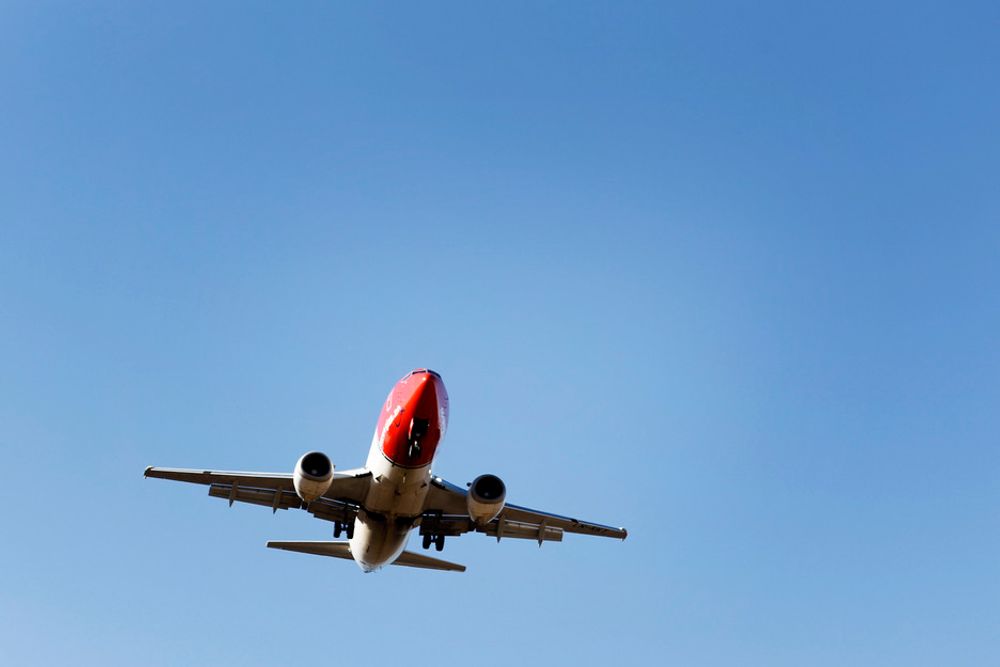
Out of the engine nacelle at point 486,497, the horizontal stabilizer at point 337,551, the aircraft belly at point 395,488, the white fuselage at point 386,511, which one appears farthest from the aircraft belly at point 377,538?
the engine nacelle at point 486,497

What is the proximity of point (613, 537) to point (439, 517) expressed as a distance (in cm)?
615

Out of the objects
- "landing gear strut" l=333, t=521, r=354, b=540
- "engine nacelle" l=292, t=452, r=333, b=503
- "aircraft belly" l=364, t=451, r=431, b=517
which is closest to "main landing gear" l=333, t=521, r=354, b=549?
"landing gear strut" l=333, t=521, r=354, b=540

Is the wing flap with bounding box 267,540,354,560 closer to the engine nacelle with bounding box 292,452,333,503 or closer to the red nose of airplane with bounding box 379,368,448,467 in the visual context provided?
the engine nacelle with bounding box 292,452,333,503

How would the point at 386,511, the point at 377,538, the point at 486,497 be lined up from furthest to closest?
the point at 377,538 → the point at 386,511 → the point at 486,497

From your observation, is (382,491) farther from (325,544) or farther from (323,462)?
(325,544)

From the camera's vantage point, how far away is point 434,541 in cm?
3366

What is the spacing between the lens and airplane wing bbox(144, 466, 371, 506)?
30.2 m

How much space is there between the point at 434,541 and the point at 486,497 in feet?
17.1

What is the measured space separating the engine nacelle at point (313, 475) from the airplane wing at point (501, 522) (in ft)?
13.5

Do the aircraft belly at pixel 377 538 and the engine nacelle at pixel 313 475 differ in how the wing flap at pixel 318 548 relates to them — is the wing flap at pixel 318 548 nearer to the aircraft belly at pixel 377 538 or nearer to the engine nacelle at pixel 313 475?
the aircraft belly at pixel 377 538

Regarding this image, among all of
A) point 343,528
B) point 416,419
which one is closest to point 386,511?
point 343,528

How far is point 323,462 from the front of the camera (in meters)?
28.4

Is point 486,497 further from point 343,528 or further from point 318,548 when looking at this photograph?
point 318,548

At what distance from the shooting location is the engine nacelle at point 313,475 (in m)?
28.1
